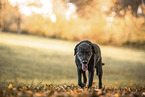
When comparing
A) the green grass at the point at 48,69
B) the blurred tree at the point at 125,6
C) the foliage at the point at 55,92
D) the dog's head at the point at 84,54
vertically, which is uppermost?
the blurred tree at the point at 125,6

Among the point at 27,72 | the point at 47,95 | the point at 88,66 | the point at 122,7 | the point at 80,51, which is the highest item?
the point at 122,7

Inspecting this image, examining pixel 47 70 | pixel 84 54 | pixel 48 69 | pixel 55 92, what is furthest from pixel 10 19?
pixel 55 92

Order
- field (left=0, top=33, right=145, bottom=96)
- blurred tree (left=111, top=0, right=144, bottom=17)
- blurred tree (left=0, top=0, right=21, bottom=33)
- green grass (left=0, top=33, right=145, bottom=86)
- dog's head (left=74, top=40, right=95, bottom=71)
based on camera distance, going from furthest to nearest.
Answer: blurred tree (left=0, top=0, right=21, bottom=33) < green grass (left=0, top=33, right=145, bottom=86) < field (left=0, top=33, right=145, bottom=96) < blurred tree (left=111, top=0, right=144, bottom=17) < dog's head (left=74, top=40, right=95, bottom=71)

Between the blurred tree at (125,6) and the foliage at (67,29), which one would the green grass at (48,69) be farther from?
the foliage at (67,29)

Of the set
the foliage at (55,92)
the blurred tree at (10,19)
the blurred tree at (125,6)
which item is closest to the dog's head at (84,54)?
the foliage at (55,92)

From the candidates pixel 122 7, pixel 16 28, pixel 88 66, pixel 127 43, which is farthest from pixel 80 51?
pixel 16 28

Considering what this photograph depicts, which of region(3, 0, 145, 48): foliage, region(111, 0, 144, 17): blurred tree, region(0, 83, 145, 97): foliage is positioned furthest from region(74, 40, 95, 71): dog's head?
region(3, 0, 145, 48): foliage

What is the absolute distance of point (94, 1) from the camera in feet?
32.4

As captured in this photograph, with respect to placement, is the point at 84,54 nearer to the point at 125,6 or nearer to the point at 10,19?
the point at 125,6

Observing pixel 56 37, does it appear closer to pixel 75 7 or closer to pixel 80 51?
pixel 75 7

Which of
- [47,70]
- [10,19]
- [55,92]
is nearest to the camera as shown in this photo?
[55,92]

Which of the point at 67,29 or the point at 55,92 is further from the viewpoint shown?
the point at 67,29

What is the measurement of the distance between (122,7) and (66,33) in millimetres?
22874

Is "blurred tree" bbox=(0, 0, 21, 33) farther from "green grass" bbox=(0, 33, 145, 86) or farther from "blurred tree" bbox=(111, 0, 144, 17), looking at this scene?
"blurred tree" bbox=(111, 0, 144, 17)
